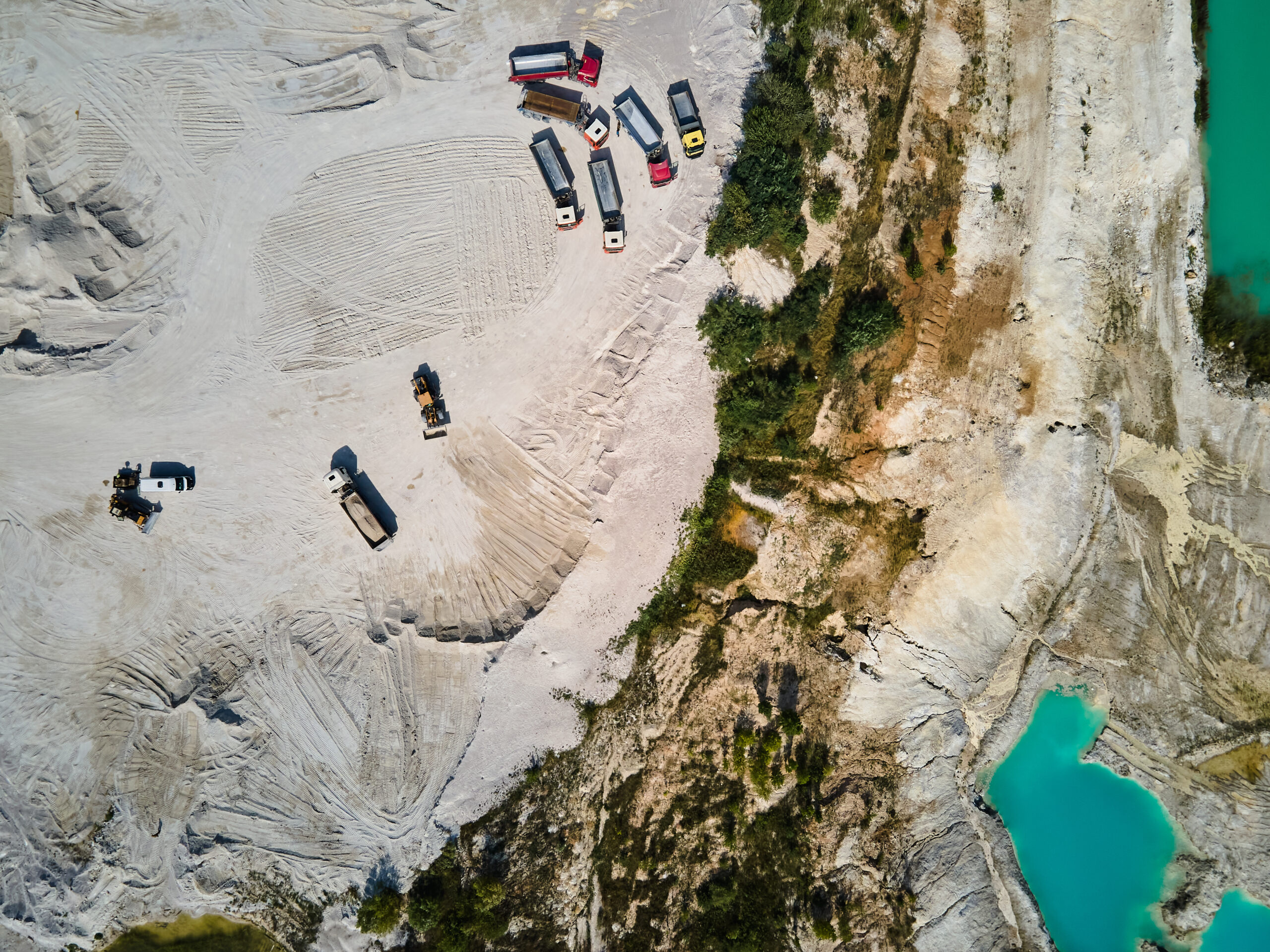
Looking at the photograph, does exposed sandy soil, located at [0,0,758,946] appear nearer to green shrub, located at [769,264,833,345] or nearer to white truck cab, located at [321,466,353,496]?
white truck cab, located at [321,466,353,496]

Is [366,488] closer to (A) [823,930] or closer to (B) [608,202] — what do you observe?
(B) [608,202]

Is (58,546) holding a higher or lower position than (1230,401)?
lower

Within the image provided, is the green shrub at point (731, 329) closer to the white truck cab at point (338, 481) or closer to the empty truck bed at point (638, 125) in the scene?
the empty truck bed at point (638, 125)

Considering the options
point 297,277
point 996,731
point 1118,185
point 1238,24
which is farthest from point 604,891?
point 1238,24

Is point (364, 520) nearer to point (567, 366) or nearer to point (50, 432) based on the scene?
point (567, 366)

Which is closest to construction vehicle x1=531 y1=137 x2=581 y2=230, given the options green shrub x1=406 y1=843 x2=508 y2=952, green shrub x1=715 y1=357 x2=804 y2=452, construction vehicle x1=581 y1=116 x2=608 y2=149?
construction vehicle x1=581 y1=116 x2=608 y2=149
